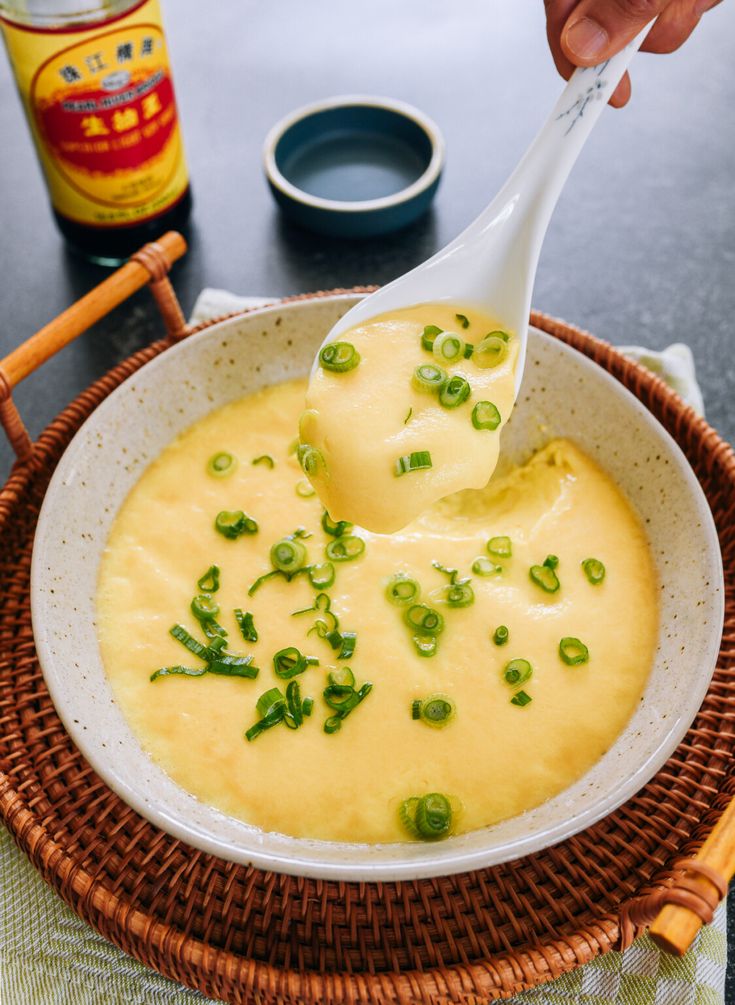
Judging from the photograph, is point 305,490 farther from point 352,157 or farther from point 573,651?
point 352,157

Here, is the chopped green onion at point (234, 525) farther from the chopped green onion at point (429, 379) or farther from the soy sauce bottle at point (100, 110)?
the soy sauce bottle at point (100, 110)

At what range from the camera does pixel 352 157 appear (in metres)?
2.94

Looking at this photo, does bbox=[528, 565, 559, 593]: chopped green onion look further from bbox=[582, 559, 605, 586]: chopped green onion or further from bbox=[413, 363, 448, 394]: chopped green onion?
bbox=[413, 363, 448, 394]: chopped green onion

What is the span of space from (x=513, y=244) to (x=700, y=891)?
1.21 meters

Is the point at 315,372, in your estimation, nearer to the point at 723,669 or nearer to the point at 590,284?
the point at 723,669

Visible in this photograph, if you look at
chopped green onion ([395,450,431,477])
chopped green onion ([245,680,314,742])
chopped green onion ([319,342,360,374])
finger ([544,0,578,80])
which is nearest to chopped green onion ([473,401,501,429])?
chopped green onion ([395,450,431,477])

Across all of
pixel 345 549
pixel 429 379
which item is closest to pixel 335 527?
pixel 345 549

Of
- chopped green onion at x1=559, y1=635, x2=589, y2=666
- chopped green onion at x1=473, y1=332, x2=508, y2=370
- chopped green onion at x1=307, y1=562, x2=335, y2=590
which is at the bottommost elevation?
chopped green onion at x1=559, y1=635, x2=589, y2=666

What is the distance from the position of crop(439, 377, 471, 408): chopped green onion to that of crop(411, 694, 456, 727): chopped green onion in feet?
1.74

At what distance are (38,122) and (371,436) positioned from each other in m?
1.27

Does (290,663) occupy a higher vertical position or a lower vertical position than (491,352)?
lower

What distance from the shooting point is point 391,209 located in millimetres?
2676

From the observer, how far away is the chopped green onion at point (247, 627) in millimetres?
1848

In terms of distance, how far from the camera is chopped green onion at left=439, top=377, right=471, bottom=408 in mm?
1730
